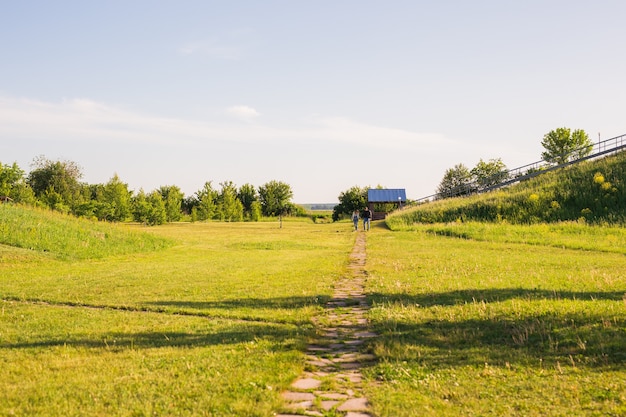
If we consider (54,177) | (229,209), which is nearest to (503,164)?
(229,209)

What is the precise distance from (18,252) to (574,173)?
161 feet

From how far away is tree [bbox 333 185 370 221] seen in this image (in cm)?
10888

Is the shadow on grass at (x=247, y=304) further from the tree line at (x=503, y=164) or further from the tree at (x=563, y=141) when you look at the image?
the tree at (x=563, y=141)

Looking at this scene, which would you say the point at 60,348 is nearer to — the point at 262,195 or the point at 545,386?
the point at 545,386

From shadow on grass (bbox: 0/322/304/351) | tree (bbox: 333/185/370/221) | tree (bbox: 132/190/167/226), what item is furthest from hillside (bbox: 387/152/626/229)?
tree (bbox: 333/185/370/221)

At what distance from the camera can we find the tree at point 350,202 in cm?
10888

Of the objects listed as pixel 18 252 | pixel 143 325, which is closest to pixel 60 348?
pixel 143 325

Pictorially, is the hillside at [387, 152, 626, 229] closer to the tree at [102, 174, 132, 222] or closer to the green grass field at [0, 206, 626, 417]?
the green grass field at [0, 206, 626, 417]

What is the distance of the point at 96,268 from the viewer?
1947 cm

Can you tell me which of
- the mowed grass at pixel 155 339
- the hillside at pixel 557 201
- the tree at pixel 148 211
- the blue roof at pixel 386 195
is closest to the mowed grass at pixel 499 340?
the mowed grass at pixel 155 339

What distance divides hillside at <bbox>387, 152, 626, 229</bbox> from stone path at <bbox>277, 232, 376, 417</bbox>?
31109 mm

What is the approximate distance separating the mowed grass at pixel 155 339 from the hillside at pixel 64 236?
5.96 meters

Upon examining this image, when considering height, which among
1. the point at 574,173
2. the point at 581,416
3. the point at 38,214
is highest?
the point at 574,173

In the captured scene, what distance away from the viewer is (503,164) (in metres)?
132
